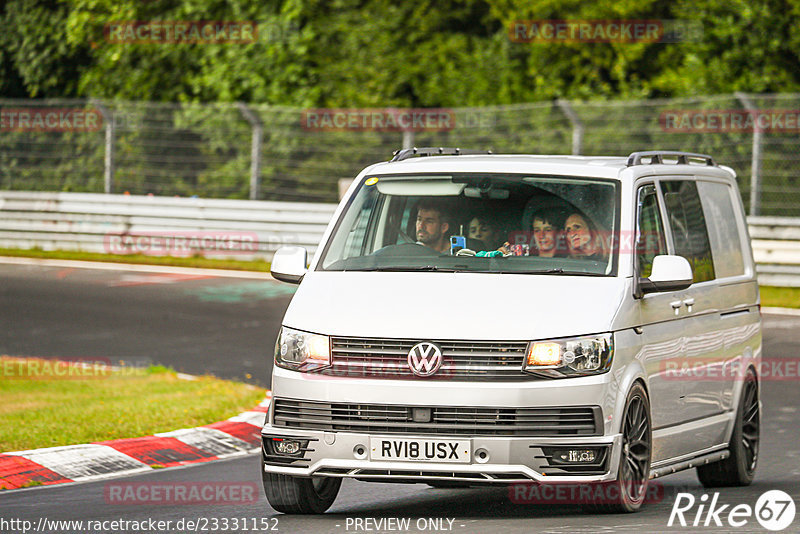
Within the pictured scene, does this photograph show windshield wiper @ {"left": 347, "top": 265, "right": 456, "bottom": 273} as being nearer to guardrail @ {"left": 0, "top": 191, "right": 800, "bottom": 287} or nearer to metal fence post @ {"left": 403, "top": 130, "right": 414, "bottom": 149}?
guardrail @ {"left": 0, "top": 191, "right": 800, "bottom": 287}

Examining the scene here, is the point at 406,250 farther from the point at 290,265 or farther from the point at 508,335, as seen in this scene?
the point at 508,335

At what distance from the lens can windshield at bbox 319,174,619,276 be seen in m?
8.14

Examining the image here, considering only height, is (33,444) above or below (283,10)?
below

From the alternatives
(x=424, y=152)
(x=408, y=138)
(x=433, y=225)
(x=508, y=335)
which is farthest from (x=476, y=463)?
(x=408, y=138)

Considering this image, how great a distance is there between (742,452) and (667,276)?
202cm

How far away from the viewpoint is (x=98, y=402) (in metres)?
12.7

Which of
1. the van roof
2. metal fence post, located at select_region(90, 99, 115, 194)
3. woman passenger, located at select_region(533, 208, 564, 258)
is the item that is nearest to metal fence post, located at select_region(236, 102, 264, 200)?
metal fence post, located at select_region(90, 99, 115, 194)

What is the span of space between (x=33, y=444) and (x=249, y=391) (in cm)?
299

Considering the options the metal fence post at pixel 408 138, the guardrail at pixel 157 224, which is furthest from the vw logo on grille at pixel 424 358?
the metal fence post at pixel 408 138

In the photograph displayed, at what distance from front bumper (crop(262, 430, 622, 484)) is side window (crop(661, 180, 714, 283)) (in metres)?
1.93

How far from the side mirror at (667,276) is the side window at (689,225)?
75 cm

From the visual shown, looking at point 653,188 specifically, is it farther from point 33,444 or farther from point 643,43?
point 643,43

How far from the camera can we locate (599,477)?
7.36 metres

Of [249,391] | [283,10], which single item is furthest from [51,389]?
[283,10]
